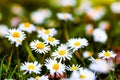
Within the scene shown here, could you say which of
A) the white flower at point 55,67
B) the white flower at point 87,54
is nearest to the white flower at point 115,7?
the white flower at point 87,54

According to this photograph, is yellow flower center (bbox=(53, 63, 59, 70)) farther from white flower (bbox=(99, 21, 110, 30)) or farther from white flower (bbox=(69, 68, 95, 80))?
white flower (bbox=(99, 21, 110, 30))

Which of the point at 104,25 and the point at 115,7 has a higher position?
the point at 115,7

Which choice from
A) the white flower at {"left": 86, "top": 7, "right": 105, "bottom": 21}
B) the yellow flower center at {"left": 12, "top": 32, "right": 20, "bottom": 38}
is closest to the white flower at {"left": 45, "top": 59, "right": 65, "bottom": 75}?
the yellow flower center at {"left": 12, "top": 32, "right": 20, "bottom": 38}

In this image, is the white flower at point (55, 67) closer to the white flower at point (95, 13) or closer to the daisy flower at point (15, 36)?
the daisy flower at point (15, 36)

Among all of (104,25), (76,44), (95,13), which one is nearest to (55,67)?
(76,44)

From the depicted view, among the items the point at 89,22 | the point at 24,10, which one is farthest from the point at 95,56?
the point at 24,10

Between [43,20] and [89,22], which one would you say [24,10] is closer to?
[43,20]

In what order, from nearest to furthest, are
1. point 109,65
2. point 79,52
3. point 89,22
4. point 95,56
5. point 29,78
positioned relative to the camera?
point 29,78
point 109,65
point 95,56
point 79,52
point 89,22

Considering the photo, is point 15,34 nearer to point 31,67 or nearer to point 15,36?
point 15,36
